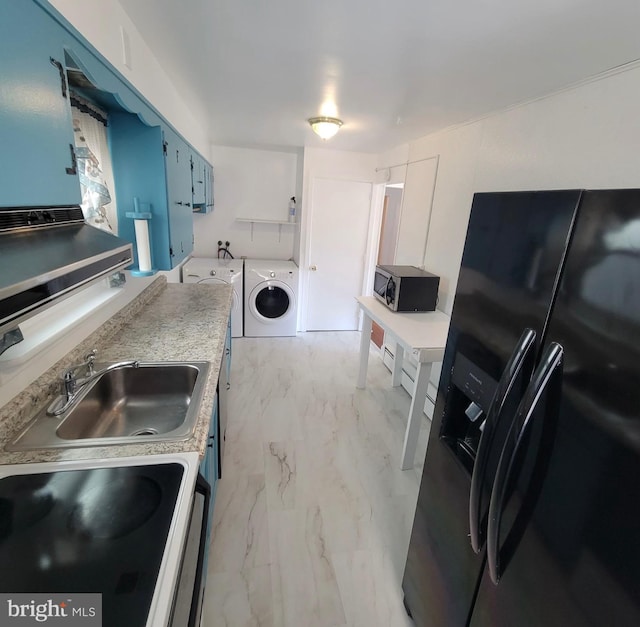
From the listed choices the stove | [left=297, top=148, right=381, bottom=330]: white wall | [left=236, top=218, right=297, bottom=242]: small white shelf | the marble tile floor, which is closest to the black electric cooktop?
the stove

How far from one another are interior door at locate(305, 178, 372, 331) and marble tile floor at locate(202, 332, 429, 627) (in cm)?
143

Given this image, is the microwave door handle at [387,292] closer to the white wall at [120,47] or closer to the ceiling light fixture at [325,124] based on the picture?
the ceiling light fixture at [325,124]

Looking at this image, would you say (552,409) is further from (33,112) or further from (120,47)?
(120,47)

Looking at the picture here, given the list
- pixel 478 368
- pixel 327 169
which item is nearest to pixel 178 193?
pixel 478 368

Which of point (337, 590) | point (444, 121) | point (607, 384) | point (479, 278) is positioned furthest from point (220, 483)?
point (444, 121)

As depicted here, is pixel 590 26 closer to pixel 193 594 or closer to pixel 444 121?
pixel 444 121

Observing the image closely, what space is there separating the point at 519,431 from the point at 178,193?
7.05 feet

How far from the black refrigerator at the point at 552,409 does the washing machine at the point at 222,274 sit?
10.3 ft

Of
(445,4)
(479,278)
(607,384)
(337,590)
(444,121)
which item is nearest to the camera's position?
(607,384)

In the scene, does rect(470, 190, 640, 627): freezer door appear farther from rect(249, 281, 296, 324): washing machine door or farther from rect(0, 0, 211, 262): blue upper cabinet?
rect(249, 281, 296, 324): washing machine door

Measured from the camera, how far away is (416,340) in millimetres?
2105

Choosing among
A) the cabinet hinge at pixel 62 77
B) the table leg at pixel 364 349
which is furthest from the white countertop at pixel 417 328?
the cabinet hinge at pixel 62 77

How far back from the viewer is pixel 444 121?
249 centimetres

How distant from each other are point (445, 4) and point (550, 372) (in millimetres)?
1238
